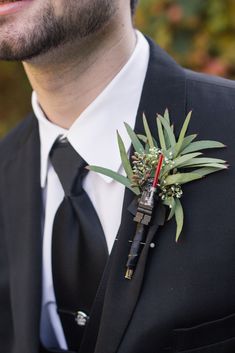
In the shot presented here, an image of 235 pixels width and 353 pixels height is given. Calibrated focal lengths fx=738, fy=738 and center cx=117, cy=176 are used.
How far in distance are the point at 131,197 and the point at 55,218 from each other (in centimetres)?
33

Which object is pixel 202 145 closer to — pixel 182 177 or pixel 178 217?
pixel 182 177

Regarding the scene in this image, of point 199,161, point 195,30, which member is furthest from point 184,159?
point 195,30

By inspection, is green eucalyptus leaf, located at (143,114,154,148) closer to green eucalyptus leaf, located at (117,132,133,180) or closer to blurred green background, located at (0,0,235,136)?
green eucalyptus leaf, located at (117,132,133,180)

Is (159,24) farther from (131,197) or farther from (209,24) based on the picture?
(131,197)

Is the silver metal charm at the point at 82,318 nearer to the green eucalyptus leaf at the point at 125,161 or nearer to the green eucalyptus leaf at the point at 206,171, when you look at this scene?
the green eucalyptus leaf at the point at 125,161

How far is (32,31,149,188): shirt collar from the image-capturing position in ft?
7.47

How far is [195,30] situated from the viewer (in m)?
3.95

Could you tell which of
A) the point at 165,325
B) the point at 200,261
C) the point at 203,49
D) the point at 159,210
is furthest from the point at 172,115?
the point at 203,49

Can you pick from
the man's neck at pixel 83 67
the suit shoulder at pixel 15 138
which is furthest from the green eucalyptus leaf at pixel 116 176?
the suit shoulder at pixel 15 138

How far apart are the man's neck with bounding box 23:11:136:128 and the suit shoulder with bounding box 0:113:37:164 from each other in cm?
28

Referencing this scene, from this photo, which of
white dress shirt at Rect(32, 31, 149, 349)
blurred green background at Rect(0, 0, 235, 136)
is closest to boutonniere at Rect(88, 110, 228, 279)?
white dress shirt at Rect(32, 31, 149, 349)

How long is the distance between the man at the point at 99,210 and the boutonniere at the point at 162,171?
0.12 ft

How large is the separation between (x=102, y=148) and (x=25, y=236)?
1.28ft

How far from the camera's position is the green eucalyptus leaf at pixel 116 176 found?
207cm
